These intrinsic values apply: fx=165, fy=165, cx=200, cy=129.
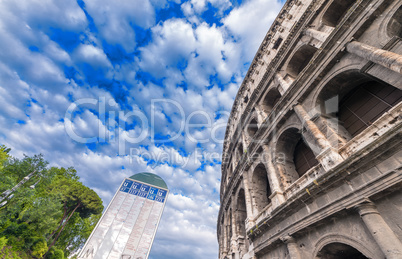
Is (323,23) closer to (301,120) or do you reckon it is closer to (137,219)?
(301,120)

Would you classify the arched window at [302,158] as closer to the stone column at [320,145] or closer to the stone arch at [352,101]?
the stone column at [320,145]

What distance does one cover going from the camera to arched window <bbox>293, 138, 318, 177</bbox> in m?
8.27

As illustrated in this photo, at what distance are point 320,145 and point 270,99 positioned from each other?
7.52 metres

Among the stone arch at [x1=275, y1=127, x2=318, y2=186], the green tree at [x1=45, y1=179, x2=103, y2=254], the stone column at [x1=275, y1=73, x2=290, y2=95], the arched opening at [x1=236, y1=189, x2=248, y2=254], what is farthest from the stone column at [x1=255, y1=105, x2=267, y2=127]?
the green tree at [x1=45, y1=179, x2=103, y2=254]

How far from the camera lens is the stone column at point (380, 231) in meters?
3.43

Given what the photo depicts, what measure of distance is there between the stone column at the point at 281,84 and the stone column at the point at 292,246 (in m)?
7.58

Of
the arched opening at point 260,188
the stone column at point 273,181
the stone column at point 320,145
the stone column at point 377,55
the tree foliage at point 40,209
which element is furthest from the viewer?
the tree foliage at point 40,209

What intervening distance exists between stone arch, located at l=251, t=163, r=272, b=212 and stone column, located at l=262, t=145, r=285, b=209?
122 cm

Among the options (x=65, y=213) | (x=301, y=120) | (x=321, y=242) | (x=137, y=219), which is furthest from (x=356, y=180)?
(x=65, y=213)

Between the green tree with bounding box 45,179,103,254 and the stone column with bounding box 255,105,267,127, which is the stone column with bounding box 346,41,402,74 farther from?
the green tree with bounding box 45,179,103,254

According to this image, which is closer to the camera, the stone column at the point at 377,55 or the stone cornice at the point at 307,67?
the stone column at the point at 377,55

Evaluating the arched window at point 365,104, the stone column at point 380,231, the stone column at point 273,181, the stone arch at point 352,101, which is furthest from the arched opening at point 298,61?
the stone column at point 380,231

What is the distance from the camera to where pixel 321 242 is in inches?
202

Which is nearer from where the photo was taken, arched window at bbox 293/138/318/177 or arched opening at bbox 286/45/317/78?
arched window at bbox 293/138/318/177
